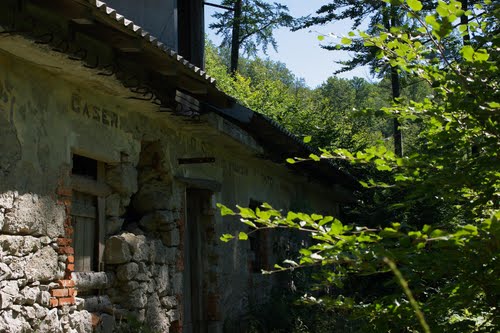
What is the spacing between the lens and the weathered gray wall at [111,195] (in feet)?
17.4

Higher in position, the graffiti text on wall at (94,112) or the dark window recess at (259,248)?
the graffiti text on wall at (94,112)

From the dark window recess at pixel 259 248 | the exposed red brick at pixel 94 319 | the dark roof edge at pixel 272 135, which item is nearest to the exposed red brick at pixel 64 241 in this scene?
the exposed red brick at pixel 94 319

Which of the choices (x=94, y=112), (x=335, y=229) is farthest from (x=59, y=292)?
(x=335, y=229)

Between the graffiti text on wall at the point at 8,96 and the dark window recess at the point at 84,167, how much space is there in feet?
4.32

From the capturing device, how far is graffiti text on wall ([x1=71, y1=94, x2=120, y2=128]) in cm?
628

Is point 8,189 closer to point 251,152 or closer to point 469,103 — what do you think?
point 469,103

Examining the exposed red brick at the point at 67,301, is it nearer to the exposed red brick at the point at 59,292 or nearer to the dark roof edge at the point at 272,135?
the exposed red brick at the point at 59,292

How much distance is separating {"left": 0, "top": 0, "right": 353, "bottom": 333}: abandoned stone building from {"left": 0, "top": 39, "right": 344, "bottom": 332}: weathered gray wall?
15 millimetres

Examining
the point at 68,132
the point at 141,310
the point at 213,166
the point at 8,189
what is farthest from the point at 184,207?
the point at 8,189

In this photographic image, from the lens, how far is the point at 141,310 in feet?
23.1

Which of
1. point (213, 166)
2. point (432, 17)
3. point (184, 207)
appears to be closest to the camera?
point (432, 17)

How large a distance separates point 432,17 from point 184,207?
577 centimetres

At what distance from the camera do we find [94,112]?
657 centimetres

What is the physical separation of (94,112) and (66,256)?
4.78ft
